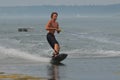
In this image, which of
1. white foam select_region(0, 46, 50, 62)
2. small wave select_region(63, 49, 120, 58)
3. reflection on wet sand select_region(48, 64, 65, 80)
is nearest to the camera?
reflection on wet sand select_region(48, 64, 65, 80)

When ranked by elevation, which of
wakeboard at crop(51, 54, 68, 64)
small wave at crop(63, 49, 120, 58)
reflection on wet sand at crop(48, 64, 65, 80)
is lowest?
reflection on wet sand at crop(48, 64, 65, 80)

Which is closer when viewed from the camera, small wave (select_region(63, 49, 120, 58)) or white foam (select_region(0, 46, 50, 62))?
white foam (select_region(0, 46, 50, 62))

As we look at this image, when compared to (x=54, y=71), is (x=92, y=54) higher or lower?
higher

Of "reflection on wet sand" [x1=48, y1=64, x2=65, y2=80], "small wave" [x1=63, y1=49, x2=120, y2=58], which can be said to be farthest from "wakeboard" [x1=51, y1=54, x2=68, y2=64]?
"small wave" [x1=63, y1=49, x2=120, y2=58]

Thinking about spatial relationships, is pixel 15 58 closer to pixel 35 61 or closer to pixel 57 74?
pixel 35 61

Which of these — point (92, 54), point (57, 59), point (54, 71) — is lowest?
point (54, 71)

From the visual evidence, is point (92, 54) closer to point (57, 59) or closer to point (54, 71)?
point (57, 59)

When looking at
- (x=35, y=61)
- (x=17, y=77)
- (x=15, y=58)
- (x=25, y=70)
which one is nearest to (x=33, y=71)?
(x=25, y=70)

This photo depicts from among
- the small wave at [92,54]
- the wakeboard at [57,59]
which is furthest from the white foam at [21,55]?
the small wave at [92,54]

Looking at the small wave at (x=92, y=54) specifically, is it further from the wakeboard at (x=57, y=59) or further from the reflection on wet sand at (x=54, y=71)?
the reflection on wet sand at (x=54, y=71)

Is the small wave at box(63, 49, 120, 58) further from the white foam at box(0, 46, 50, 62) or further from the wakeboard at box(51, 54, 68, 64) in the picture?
the wakeboard at box(51, 54, 68, 64)

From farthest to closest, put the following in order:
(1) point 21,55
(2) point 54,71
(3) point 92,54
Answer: (3) point 92,54
(1) point 21,55
(2) point 54,71

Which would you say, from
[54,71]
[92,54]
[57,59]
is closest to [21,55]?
[92,54]

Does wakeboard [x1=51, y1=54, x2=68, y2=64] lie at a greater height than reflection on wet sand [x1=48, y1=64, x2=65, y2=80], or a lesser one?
greater
